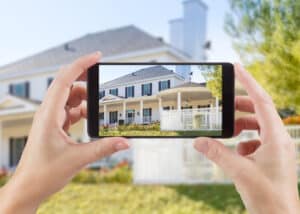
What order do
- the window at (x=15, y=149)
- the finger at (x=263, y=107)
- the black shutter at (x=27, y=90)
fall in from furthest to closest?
the black shutter at (x=27, y=90), the window at (x=15, y=149), the finger at (x=263, y=107)

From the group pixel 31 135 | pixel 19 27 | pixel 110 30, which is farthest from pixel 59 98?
pixel 110 30

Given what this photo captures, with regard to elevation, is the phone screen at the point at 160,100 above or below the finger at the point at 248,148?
above

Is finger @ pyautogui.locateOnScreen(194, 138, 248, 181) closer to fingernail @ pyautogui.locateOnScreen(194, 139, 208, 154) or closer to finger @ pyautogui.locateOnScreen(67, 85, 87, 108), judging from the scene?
fingernail @ pyautogui.locateOnScreen(194, 139, 208, 154)

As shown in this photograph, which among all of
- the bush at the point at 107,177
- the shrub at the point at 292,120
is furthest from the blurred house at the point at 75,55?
the shrub at the point at 292,120

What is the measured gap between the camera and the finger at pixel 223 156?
530 millimetres

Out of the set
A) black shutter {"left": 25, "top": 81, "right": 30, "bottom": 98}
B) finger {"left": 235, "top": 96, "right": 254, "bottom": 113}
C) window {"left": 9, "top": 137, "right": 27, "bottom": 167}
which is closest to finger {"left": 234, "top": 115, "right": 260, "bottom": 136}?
finger {"left": 235, "top": 96, "right": 254, "bottom": 113}

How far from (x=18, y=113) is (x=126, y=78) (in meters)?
4.23

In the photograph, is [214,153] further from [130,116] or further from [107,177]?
[107,177]

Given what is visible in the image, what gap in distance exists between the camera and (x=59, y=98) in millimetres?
538

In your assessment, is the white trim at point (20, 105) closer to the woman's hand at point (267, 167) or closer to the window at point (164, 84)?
the window at point (164, 84)

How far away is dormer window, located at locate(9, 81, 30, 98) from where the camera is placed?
16.4ft

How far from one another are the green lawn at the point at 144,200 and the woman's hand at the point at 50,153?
185 cm

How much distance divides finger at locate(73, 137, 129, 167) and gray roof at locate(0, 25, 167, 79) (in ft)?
13.3

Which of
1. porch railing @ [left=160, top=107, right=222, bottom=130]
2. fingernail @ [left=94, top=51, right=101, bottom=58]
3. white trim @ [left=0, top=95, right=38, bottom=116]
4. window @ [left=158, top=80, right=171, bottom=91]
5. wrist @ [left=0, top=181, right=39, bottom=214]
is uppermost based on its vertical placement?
white trim @ [left=0, top=95, right=38, bottom=116]
